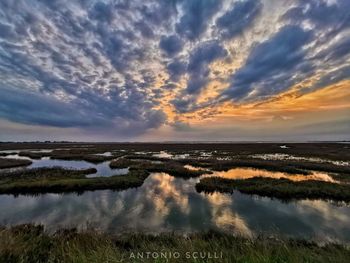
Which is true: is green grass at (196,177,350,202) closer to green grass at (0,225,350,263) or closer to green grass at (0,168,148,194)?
green grass at (0,168,148,194)

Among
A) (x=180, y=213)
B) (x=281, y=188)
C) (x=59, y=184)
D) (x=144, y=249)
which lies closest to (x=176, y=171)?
(x=281, y=188)

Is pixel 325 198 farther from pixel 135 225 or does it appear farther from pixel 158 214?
pixel 135 225

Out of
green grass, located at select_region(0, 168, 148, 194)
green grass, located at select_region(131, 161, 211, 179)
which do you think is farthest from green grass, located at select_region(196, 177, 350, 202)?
green grass, located at select_region(0, 168, 148, 194)

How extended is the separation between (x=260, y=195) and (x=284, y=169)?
1592 centimetres

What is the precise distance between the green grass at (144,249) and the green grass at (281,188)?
10.6 meters

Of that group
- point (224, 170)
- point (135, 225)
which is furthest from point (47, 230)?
point (224, 170)

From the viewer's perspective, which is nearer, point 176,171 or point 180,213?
point 180,213

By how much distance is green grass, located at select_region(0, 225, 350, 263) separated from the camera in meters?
5.76

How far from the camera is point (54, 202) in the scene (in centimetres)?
1916

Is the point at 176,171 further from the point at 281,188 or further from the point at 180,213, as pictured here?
the point at 180,213

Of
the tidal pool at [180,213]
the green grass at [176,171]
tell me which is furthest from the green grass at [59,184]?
the green grass at [176,171]

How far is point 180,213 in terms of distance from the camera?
16.7 metres

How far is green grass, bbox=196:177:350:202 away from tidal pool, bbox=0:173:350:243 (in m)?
1.46

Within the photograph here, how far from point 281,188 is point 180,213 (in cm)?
Answer: 1173
